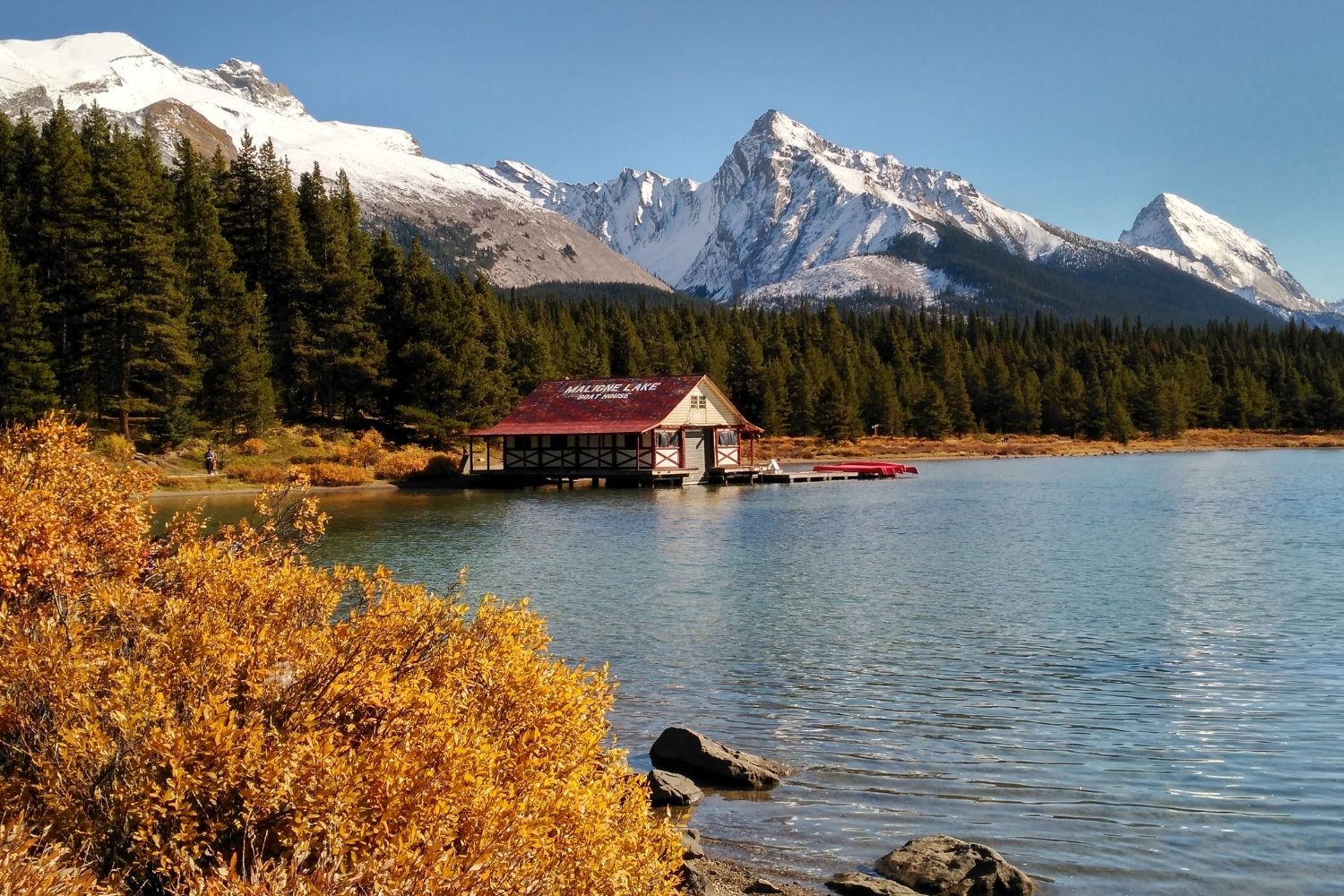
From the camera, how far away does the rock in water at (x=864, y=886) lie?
903 centimetres

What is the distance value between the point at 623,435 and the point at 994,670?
2024 inches

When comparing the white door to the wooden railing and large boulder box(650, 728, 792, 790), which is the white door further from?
large boulder box(650, 728, 792, 790)

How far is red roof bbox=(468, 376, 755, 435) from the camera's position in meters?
66.1

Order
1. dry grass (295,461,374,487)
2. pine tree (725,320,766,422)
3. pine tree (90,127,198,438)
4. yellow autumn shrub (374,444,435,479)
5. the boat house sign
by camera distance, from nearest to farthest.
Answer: pine tree (90,127,198,438) → dry grass (295,461,374,487) → yellow autumn shrub (374,444,435,479) → the boat house sign → pine tree (725,320,766,422)

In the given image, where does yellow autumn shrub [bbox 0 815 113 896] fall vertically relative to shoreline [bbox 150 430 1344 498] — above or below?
below

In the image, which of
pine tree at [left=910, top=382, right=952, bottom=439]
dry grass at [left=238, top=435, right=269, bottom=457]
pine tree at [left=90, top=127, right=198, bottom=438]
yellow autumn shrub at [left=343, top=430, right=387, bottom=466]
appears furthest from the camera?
pine tree at [left=910, top=382, right=952, bottom=439]

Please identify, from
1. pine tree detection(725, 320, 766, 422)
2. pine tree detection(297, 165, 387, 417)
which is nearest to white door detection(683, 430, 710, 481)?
pine tree detection(297, 165, 387, 417)

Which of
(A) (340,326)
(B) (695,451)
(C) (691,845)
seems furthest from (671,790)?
(A) (340,326)

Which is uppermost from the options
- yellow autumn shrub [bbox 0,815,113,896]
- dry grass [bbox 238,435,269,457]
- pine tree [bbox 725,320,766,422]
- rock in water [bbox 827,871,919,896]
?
pine tree [bbox 725,320,766,422]

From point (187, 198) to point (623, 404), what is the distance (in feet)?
113

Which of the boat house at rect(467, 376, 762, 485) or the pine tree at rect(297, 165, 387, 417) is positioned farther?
the pine tree at rect(297, 165, 387, 417)

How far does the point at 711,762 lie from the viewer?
12.2 meters

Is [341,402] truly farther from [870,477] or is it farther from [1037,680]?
[1037,680]

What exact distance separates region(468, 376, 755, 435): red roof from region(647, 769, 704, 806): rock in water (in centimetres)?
5252
